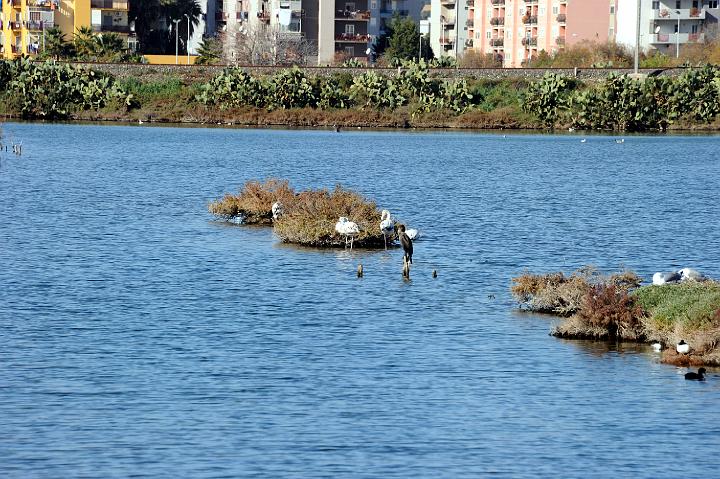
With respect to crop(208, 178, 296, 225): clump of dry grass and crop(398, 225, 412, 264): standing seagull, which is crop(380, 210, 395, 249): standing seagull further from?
crop(208, 178, 296, 225): clump of dry grass

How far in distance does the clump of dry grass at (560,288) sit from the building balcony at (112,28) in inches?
5927

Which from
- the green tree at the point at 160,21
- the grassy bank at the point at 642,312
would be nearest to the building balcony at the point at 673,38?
the green tree at the point at 160,21

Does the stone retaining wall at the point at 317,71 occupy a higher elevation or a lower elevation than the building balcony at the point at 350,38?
lower

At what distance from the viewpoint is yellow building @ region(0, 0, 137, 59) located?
587 ft

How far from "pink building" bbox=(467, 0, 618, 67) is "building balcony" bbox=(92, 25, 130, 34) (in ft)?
171

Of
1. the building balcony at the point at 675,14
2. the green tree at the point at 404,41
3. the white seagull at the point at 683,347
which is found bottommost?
the white seagull at the point at 683,347

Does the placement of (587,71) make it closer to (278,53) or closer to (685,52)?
(685,52)

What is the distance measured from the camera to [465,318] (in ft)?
115

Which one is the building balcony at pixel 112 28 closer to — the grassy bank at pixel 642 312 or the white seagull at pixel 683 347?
the grassy bank at pixel 642 312

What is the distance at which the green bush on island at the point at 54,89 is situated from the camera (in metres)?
139

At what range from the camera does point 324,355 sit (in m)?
30.2

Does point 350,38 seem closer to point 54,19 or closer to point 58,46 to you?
point 54,19

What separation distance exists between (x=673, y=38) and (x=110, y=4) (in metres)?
73.4

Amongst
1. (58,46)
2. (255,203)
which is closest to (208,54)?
(58,46)
